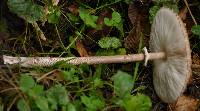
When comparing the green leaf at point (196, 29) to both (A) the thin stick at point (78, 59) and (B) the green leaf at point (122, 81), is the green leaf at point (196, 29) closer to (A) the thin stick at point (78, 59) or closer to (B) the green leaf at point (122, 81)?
(A) the thin stick at point (78, 59)

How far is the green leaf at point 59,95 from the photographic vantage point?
220 centimetres

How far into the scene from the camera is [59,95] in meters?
2.20

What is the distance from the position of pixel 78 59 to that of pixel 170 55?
0.67m

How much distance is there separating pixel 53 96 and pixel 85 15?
0.92m

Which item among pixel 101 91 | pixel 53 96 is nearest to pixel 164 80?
pixel 101 91

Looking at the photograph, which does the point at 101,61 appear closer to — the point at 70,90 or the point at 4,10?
the point at 70,90

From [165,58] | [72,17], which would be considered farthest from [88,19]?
[165,58]

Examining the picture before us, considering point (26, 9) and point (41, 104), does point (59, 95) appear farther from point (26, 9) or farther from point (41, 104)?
point (26, 9)

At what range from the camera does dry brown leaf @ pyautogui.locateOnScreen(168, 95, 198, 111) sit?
2.80 m

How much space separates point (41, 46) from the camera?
2.91 m

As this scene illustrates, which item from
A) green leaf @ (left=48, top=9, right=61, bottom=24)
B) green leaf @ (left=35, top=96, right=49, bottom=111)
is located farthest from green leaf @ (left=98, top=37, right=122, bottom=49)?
green leaf @ (left=35, top=96, right=49, bottom=111)

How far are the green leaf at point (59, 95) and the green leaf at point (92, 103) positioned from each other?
15cm

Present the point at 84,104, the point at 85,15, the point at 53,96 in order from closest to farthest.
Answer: the point at 53,96, the point at 84,104, the point at 85,15

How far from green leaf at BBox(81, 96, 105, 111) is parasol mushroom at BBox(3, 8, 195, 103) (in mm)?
460
